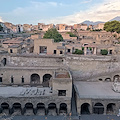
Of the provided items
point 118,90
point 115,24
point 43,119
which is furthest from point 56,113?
point 115,24

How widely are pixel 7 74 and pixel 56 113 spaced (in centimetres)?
1103

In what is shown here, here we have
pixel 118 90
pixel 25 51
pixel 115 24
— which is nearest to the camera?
pixel 118 90

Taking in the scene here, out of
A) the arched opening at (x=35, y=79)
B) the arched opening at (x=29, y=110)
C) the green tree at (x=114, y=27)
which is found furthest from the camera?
the green tree at (x=114, y=27)

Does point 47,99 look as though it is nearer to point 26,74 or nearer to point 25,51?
point 26,74

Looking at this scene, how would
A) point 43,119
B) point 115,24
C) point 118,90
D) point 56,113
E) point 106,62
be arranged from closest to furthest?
point 43,119 → point 56,113 → point 118,90 → point 106,62 → point 115,24

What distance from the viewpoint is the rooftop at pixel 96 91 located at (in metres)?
19.4

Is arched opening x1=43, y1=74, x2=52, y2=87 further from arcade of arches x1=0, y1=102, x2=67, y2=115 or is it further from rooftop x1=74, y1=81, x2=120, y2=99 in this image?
rooftop x1=74, y1=81, x2=120, y2=99

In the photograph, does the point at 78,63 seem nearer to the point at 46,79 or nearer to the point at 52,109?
the point at 46,79

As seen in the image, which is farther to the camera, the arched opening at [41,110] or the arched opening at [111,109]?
the arched opening at [111,109]

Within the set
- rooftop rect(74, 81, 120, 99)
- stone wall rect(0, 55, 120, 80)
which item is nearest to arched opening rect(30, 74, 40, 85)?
stone wall rect(0, 55, 120, 80)

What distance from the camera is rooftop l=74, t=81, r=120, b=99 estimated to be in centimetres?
1938

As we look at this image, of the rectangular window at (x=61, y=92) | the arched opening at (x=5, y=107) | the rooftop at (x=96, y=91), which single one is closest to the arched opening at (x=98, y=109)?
the rooftop at (x=96, y=91)

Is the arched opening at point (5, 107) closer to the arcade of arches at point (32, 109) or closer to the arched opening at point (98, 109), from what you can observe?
the arcade of arches at point (32, 109)

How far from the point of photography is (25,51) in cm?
3152
